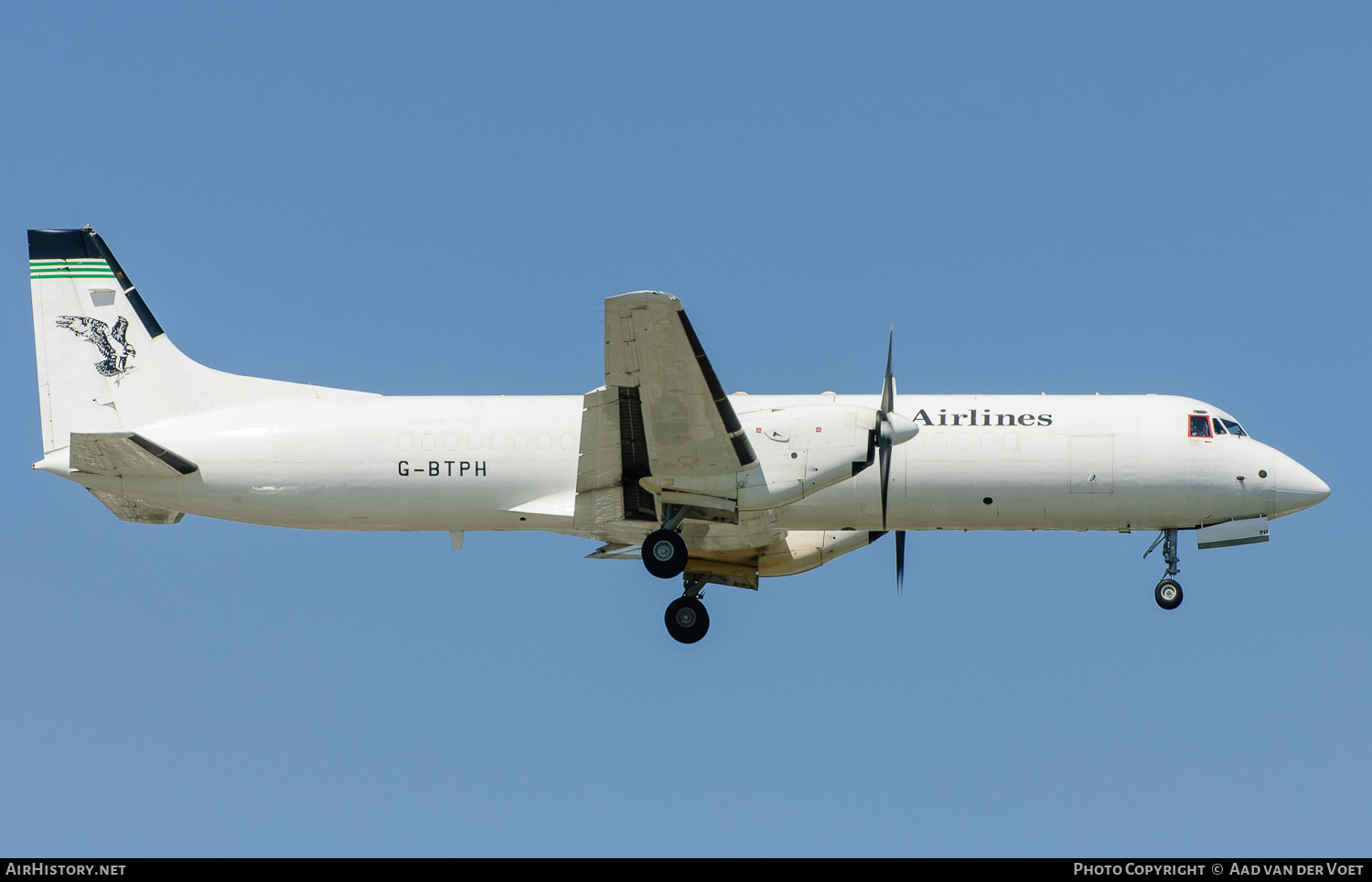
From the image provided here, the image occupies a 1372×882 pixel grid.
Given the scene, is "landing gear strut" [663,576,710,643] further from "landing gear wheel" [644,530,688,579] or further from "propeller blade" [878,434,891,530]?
"propeller blade" [878,434,891,530]

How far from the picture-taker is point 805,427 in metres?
21.5

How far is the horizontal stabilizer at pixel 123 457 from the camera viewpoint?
73.2ft

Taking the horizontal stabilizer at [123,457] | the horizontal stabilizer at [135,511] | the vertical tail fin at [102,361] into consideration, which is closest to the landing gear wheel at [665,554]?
Answer: the vertical tail fin at [102,361]

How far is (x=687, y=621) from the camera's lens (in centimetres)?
2441

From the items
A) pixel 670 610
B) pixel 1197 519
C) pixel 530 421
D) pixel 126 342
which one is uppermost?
pixel 126 342

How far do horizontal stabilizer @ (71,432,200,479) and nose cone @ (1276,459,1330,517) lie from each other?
18.3m

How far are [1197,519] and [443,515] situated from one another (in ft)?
42.2

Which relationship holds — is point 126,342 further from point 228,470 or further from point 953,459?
point 953,459

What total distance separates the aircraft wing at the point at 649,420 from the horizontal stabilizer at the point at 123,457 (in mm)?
6773

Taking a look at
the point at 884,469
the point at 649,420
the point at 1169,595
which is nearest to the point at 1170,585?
the point at 1169,595

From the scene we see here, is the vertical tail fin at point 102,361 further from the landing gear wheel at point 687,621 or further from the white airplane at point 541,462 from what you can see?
the landing gear wheel at point 687,621

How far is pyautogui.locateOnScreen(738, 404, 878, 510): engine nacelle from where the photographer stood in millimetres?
21344

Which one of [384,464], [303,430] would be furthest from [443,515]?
[303,430]

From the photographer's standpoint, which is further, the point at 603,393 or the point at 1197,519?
the point at 1197,519
